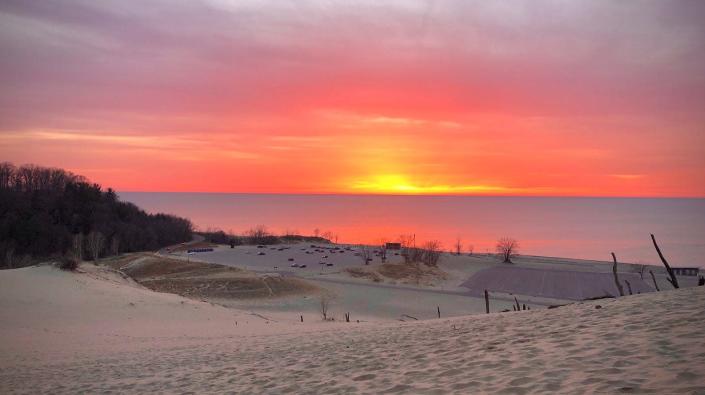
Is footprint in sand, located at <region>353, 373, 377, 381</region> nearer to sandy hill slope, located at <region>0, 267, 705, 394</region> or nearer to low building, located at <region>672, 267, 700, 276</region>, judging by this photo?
sandy hill slope, located at <region>0, 267, 705, 394</region>

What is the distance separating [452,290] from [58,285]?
34.0 m

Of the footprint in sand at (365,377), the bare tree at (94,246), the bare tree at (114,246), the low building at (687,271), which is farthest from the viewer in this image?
the bare tree at (114,246)

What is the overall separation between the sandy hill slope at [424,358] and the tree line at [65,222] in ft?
110

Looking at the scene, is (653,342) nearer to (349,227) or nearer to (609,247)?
(609,247)

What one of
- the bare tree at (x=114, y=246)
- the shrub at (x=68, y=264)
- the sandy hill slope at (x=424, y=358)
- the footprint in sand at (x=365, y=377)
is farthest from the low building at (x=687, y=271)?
the bare tree at (x=114, y=246)

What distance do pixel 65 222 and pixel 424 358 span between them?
235 feet

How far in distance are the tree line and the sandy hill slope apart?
1326 inches

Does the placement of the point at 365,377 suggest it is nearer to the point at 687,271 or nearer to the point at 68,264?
the point at 68,264

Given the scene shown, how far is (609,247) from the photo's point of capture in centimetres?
10419

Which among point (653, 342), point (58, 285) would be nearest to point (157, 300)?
point (58, 285)

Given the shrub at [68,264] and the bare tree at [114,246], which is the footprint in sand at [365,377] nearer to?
the shrub at [68,264]

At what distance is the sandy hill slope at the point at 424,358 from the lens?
6160mm

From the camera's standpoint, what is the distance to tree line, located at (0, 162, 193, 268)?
56188 millimetres

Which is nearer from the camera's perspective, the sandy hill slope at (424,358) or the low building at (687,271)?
the sandy hill slope at (424,358)
